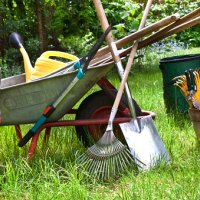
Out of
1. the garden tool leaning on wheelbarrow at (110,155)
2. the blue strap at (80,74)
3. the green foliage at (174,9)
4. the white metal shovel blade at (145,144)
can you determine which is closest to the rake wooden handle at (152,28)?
the garden tool leaning on wheelbarrow at (110,155)

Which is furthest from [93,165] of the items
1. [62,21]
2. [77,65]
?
[62,21]

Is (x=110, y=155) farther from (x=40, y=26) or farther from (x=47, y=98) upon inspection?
(x=40, y=26)

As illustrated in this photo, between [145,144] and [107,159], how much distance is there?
0.26 metres

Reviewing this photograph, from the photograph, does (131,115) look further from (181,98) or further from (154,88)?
(154,88)

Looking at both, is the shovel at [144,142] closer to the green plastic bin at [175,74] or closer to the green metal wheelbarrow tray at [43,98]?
the green metal wheelbarrow tray at [43,98]

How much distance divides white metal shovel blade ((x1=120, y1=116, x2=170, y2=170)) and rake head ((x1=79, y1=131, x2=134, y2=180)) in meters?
0.06

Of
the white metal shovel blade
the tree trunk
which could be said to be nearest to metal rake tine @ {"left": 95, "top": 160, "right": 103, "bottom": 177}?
the white metal shovel blade

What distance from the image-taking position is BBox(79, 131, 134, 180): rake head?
2619 millimetres

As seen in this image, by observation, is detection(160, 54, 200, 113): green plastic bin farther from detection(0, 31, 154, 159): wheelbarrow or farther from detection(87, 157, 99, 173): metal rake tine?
detection(87, 157, 99, 173): metal rake tine

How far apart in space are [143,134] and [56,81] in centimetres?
62

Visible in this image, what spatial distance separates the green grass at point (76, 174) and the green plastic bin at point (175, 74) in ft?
1.09

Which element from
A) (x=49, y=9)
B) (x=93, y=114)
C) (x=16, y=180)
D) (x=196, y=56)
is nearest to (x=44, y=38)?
(x=49, y=9)

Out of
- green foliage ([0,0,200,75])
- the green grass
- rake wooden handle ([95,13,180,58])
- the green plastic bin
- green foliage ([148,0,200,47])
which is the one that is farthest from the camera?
green foliage ([0,0,200,75])

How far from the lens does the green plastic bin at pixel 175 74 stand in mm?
3811
